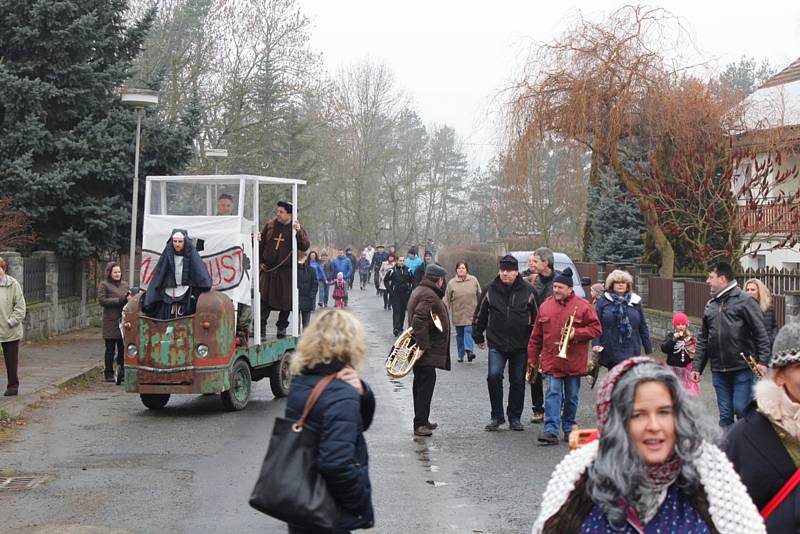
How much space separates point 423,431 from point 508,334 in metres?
1.37

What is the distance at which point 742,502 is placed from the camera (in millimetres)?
3273

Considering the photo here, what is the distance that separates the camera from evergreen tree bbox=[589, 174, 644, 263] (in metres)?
31.4

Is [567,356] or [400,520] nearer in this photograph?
[400,520]

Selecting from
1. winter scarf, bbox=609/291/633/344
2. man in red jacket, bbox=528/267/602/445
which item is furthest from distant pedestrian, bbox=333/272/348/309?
man in red jacket, bbox=528/267/602/445

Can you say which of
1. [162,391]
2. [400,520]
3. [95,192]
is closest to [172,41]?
[95,192]

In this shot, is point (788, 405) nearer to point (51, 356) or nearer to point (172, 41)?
point (51, 356)

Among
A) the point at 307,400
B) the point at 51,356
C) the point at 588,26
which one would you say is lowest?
the point at 51,356

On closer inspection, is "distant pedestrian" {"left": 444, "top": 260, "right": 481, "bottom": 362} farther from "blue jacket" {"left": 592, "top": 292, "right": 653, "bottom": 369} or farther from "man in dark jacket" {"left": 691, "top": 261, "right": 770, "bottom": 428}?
"man in dark jacket" {"left": 691, "top": 261, "right": 770, "bottom": 428}

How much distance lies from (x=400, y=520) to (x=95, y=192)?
19299 mm

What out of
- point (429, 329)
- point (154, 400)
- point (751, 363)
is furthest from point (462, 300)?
point (751, 363)

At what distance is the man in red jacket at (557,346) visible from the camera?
37.2 feet

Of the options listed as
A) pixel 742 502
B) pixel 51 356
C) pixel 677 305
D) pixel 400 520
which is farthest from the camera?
pixel 677 305

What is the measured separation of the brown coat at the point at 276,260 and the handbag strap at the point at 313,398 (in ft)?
30.2

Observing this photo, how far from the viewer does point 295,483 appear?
5000 millimetres
